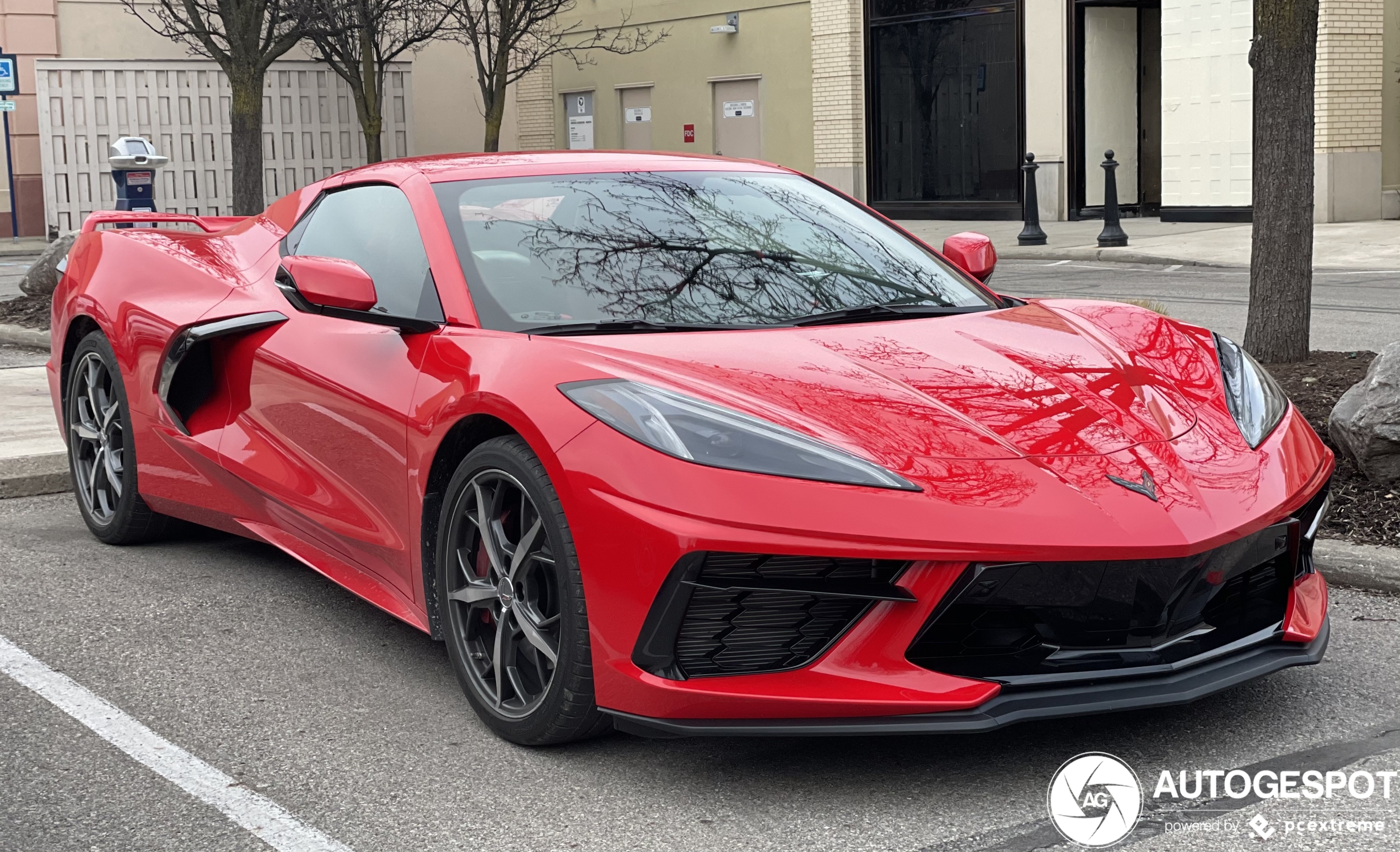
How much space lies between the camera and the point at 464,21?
82.2 ft

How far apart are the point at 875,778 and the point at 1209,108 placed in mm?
18710

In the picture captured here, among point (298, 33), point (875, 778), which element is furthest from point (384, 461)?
point (298, 33)

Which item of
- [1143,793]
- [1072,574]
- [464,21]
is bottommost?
[1143,793]

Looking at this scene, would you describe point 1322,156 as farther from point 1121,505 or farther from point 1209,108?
point 1121,505

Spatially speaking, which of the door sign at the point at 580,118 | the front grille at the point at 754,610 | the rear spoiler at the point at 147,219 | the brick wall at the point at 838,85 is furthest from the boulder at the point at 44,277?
the door sign at the point at 580,118

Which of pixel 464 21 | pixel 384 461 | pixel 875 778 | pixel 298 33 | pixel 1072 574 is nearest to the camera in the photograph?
pixel 1072 574

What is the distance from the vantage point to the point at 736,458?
3156 millimetres

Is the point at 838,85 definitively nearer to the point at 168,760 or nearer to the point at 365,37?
the point at 365,37

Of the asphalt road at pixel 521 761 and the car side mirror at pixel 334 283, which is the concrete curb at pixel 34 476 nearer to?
the asphalt road at pixel 521 761

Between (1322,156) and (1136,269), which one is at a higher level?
(1322,156)

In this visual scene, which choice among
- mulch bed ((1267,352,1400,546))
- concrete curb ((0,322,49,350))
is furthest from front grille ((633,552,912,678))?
concrete curb ((0,322,49,350))

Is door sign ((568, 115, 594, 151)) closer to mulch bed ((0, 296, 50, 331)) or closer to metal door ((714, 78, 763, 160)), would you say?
metal door ((714, 78, 763, 160))

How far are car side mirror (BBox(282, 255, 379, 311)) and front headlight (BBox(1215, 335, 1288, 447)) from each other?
2.18 metres

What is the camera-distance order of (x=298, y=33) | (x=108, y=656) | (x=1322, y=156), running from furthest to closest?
1. (x=1322, y=156)
2. (x=298, y=33)
3. (x=108, y=656)
